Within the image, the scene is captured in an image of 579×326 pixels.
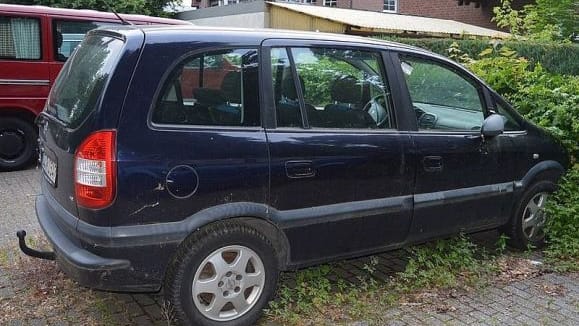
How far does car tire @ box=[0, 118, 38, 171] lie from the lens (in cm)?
785

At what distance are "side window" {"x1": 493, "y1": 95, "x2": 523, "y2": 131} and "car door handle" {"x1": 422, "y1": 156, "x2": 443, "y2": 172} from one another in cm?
93

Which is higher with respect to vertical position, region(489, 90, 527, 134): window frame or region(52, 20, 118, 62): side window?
region(52, 20, 118, 62): side window

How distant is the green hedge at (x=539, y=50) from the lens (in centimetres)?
1254

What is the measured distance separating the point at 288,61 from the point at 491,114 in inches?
77.9

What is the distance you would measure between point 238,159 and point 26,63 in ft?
18.7

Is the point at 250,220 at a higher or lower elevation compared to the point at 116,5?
lower

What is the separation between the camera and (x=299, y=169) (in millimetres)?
3584

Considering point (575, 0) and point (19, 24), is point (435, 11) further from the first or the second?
point (19, 24)

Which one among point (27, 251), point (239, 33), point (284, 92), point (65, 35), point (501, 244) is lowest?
point (501, 244)

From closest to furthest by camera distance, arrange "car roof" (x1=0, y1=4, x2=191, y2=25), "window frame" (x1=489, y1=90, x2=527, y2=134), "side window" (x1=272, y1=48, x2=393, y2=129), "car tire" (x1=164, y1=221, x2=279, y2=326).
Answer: "car tire" (x1=164, y1=221, x2=279, y2=326) < "side window" (x1=272, y1=48, x2=393, y2=129) < "window frame" (x1=489, y1=90, x2=527, y2=134) < "car roof" (x1=0, y1=4, x2=191, y2=25)

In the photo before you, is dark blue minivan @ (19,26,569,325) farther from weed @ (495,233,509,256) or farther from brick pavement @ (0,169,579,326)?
weed @ (495,233,509,256)

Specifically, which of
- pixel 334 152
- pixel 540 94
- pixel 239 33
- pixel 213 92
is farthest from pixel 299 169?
pixel 540 94

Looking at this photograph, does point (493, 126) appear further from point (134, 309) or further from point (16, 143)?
point (16, 143)

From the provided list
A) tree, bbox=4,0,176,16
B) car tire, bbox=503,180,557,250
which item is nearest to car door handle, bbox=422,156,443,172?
car tire, bbox=503,180,557,250
